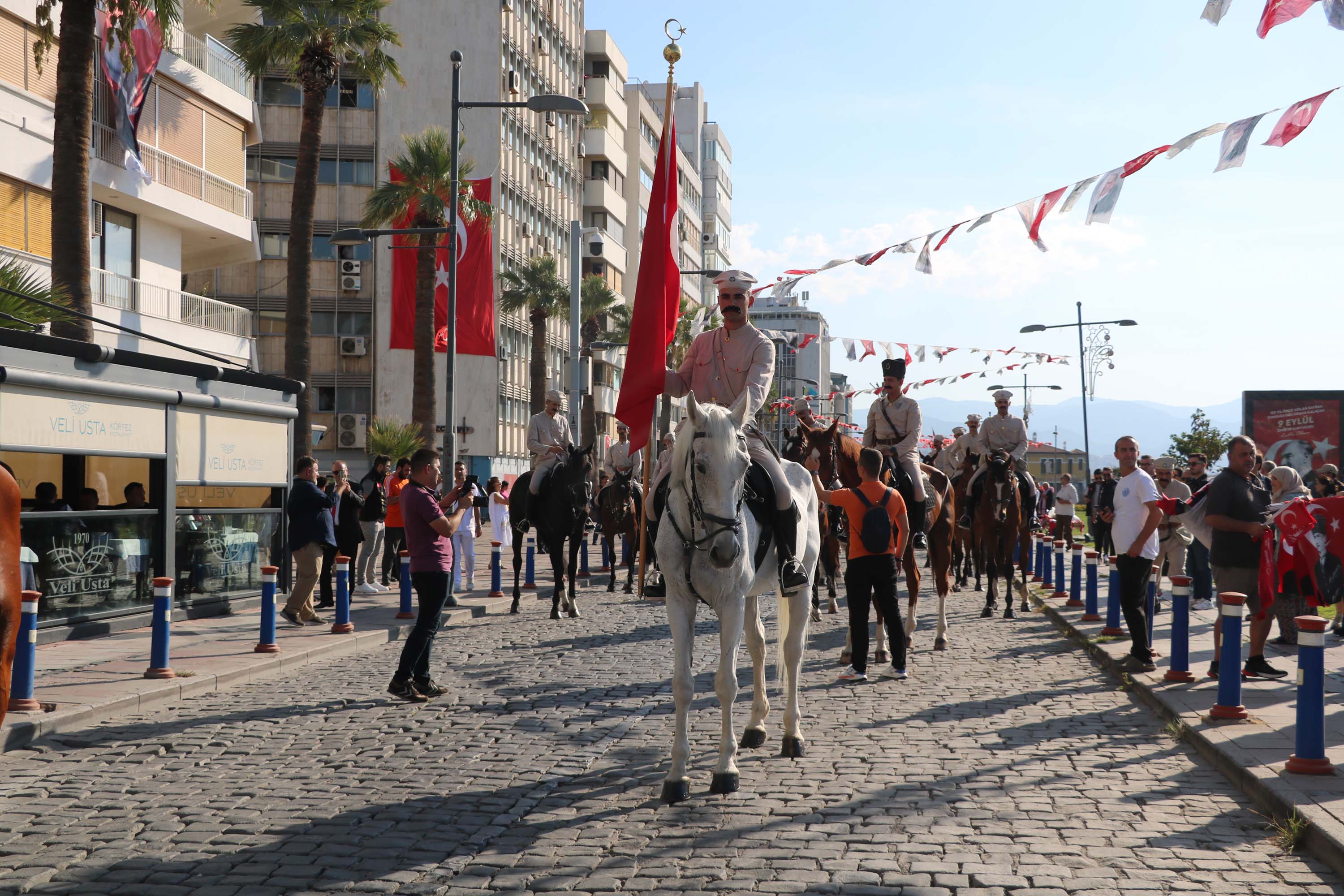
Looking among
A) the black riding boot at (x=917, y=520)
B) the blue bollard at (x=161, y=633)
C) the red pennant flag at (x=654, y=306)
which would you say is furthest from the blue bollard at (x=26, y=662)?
the black riding boot at (x=917, y=520)

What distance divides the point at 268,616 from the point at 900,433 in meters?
6.99

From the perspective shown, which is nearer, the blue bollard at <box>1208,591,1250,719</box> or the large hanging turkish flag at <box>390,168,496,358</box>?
the blue bollard at <box>1208,591,1250,719</box>

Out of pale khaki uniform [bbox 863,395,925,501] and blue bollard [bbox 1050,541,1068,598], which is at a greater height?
pale khaki uniform [bbox 863,395,925,501]

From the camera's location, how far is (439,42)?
61.9 meters

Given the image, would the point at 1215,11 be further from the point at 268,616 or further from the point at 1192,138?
the point at 268,616

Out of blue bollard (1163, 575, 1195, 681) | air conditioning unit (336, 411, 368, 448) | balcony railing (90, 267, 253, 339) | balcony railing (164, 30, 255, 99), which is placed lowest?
blue bollard (1163, 575, 1195, 681)

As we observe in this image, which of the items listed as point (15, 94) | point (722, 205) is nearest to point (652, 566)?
point (15, 94)

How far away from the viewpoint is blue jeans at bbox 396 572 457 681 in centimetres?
1073

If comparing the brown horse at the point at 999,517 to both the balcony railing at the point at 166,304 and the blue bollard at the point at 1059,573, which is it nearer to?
the blue bollard at the point at 1059,573

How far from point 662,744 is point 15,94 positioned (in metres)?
21.5

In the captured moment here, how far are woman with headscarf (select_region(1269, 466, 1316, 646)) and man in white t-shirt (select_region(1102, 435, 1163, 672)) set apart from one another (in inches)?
45.8

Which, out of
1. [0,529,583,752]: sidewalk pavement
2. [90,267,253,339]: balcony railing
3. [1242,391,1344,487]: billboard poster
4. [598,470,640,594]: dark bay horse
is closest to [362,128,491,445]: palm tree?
[90,267,253,339]: balcony railing

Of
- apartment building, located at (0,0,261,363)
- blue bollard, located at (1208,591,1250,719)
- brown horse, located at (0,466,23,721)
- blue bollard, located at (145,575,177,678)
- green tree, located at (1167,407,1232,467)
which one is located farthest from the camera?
green tree, located at (1167,407,1232,467)

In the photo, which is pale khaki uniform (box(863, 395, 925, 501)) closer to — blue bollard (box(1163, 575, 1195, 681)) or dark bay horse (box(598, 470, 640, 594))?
blue bollard (box(1163, 575, 1195, 681))
